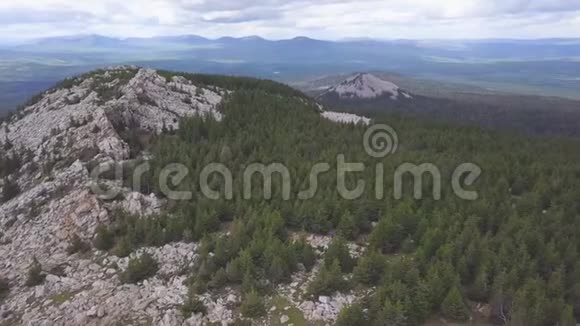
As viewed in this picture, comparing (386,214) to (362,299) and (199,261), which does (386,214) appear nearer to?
(362,299)

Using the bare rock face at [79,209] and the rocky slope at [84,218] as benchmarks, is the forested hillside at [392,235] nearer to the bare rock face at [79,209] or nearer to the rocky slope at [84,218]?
the rocky slope at [84,218]

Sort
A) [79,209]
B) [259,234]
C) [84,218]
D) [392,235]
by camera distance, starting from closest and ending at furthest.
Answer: [392,235], [259,234], [84,218], [79,209]

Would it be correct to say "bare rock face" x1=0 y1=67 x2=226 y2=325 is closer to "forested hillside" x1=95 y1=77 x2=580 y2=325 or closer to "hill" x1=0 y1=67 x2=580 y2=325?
"hill" x1=0 y1=67 x2=580 y2=325

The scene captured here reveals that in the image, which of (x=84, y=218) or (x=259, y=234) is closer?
(x=259, y=234)

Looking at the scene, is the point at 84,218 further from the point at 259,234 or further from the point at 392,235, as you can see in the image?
→ the point at 392,235

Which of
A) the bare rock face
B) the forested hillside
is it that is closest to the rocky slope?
the bare rock face

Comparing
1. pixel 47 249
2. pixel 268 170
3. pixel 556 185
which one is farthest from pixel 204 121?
pixel 556 185

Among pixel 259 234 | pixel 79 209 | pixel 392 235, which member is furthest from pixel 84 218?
pixel 392 235
